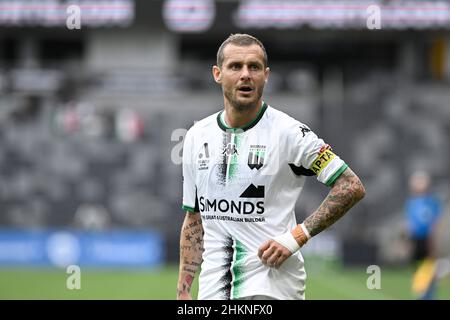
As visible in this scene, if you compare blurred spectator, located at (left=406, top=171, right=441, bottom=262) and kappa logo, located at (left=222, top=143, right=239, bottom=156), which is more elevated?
blurred spectator, located at (left=406, top=171, right=441, bottom=262)

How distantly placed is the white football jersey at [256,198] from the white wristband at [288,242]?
13 cm

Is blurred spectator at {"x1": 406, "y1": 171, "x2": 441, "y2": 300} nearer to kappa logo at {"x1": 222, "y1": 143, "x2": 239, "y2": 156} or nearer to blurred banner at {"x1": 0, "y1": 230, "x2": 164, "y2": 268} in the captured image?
blurred banner at {"x1": 0, "y1": 230, "x2": 164, "y2": 268}

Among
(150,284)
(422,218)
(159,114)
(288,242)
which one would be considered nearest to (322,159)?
(288,242)

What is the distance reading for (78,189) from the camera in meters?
24.9

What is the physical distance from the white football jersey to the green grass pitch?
760 centimetres

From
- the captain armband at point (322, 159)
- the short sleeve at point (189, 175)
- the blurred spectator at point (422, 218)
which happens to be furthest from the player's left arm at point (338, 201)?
the blurred spectator at point (422, 218)

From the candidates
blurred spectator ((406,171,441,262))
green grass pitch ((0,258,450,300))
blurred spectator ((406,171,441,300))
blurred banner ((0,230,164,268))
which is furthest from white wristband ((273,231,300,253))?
blurred banner ((0,230,164,268))

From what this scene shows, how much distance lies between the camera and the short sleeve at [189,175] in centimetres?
520

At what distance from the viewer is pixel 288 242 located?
15.7 ft

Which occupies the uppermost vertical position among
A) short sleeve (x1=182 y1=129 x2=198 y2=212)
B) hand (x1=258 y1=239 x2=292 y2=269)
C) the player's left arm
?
short sleeve (x1=182 y1=129 x2=198 y2=212)

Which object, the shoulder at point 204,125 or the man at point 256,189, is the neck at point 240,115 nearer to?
the man at point 256,189

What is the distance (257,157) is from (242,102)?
30 cm

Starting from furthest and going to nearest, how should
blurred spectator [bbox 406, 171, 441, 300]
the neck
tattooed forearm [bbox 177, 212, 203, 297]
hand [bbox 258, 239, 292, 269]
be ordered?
blurred spectator [bbox 406, 171, 441, 300]
tattooed forearm [bbox 177, 212, 203, 297]
the neck
hand [bbox 258, 239, 292, 269]

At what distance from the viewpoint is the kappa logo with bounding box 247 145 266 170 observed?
495 centimetres
